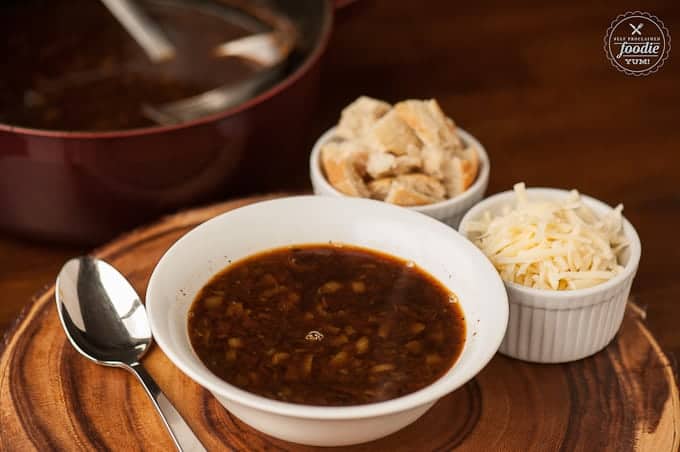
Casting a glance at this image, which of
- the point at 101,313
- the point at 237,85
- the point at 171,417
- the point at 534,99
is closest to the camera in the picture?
the point at 171,417

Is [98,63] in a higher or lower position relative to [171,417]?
higher

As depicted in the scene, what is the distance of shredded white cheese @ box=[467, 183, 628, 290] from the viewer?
71.3 inches

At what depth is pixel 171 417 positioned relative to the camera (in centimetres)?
171

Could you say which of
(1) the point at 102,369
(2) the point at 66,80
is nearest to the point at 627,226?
(1) the point at 102,369

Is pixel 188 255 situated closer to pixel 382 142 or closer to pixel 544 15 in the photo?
pixel 382 142

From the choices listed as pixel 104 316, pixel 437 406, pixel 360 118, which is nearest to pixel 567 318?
pixel 437 406

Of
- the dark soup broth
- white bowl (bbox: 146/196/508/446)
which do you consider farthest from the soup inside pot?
the dark soup broth

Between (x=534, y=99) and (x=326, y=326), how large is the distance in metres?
1.57

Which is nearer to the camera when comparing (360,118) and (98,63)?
(360,118)

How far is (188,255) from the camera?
1805 millimetres

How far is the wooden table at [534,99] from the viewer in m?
2.40

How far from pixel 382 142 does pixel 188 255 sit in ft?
1.78

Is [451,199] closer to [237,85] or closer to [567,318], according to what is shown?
[567,318]

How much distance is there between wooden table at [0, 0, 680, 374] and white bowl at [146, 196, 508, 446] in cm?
65
